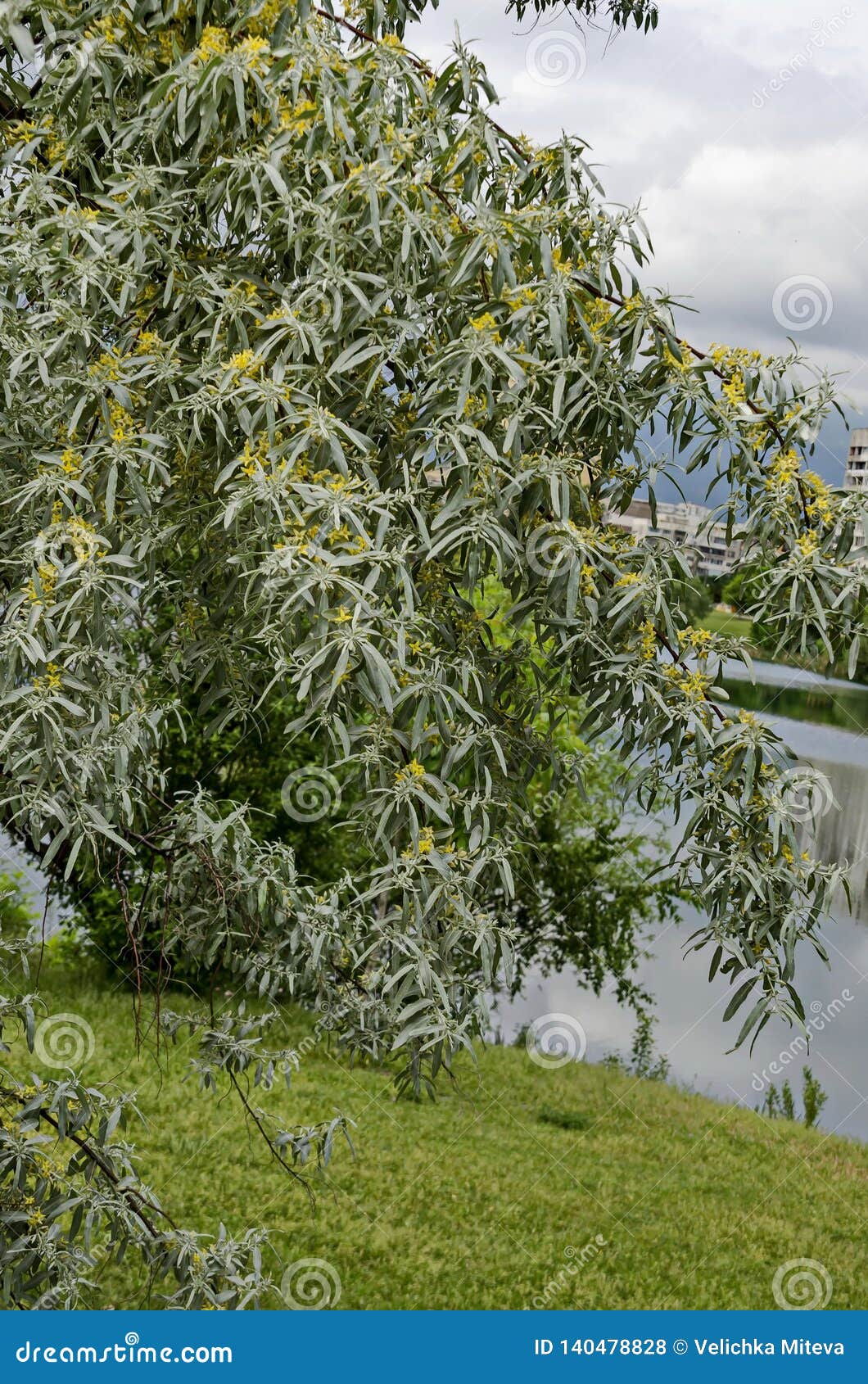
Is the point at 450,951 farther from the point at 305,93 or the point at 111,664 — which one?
the point at 305,93

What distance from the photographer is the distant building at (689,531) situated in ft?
5.10

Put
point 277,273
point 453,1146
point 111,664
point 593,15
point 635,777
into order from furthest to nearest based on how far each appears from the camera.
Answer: point 453,1146 → point 593,15 → point 277,273 → point 635,777 → point 111,664

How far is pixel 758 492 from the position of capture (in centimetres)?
154

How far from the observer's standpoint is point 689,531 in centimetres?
195

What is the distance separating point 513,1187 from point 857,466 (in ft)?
12.7

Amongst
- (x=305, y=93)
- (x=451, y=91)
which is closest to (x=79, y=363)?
(x=305, y=93)

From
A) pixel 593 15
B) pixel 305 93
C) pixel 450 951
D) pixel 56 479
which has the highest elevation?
pixel 593 15

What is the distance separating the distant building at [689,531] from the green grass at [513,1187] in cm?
181

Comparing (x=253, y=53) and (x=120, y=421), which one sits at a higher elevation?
(x=253, y=53)

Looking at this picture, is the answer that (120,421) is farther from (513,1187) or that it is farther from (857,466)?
(513,1187)

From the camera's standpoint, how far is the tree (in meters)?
1.32

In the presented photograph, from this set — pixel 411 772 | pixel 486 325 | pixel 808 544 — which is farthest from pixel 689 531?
pixel 411 772

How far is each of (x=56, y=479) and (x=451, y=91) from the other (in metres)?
0.72

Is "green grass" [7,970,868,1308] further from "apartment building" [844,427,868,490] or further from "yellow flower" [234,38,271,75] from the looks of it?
"yellow flower" [234,38,271,75]
